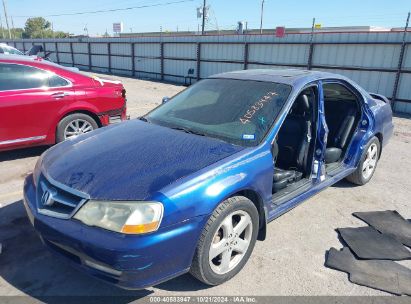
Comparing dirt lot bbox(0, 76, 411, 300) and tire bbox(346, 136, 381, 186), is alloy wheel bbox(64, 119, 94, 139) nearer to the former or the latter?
dirt lot bbox(0, 76, 411, 300)

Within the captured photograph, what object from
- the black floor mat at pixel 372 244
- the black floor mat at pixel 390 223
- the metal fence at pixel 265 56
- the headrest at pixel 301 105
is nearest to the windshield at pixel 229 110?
the headrest at pixel 301 105

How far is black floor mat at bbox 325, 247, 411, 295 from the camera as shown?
2.77 m

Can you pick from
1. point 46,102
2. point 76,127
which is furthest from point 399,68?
point 46,102

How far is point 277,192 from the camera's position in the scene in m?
3.34

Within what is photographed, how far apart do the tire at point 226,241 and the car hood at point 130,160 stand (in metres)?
0.37

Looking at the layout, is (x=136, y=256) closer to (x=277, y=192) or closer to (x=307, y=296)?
(x=307, y=296)

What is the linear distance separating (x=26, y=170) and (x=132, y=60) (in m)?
17.9

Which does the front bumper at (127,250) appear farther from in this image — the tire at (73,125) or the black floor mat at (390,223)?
the tire at (73,125)

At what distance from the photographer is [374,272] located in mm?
2936

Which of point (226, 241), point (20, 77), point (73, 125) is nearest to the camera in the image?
point (226, 241)

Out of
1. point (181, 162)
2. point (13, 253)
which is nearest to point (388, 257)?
point (181, 162)

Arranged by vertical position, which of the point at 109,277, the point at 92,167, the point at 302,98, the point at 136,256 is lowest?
the point at 109,277

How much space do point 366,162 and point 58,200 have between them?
154 inches

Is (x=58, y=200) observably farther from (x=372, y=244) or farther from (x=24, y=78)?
(x=24, y=78)
